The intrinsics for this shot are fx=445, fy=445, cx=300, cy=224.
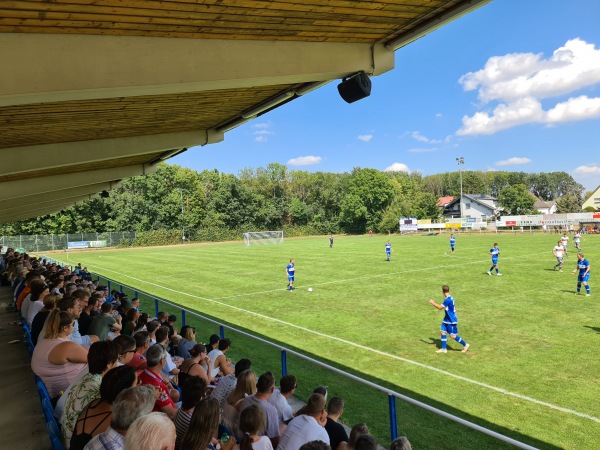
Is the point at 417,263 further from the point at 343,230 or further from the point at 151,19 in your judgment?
the point at 343,230

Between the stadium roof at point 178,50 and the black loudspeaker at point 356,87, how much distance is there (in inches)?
5.0

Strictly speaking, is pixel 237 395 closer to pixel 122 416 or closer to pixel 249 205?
pixel 122 416

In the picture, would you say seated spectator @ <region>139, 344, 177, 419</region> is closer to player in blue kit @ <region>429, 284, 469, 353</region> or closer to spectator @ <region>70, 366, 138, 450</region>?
spectator @ <region>70, 366, 138, 450</region>

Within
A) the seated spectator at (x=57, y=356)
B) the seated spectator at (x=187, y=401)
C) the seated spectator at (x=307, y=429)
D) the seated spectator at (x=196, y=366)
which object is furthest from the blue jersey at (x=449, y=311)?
the seated spectator at (x=57, y=356)

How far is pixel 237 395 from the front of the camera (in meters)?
4.85

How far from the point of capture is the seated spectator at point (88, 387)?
3.88m

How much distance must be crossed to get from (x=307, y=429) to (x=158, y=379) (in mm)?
1839

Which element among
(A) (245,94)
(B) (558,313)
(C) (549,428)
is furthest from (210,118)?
(B) (558,313)

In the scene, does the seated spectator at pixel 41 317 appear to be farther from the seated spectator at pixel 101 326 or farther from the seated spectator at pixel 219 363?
the seated spectator at pixel 219 363

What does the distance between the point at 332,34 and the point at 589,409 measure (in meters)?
7.29

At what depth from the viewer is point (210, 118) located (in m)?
9.16

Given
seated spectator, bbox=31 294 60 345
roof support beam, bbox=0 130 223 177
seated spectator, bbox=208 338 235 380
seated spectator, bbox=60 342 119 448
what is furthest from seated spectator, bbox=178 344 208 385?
roof support beam, bbox=0 130 223 177

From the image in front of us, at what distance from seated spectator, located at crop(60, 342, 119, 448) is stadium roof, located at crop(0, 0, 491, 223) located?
8.07 feet

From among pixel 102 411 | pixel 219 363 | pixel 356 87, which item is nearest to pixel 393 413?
pixel 219 363
